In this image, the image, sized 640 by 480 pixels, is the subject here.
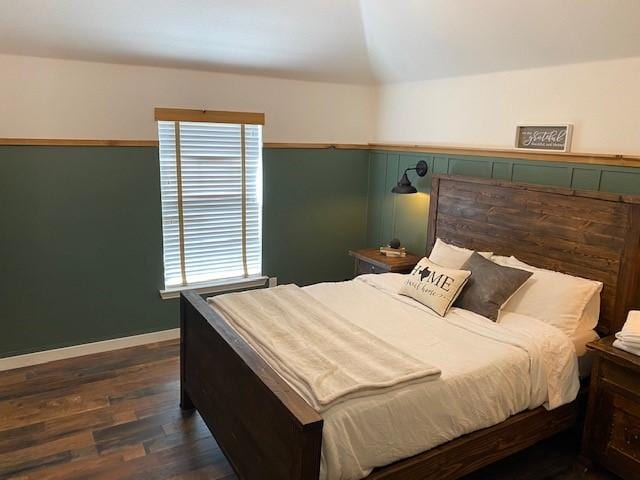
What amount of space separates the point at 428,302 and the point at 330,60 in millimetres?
2253

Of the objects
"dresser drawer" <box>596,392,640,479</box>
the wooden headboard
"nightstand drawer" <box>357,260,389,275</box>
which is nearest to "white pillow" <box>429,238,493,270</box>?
the wooden headboard

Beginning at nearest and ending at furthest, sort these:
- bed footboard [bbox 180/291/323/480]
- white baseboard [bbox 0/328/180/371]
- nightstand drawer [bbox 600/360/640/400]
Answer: bed footboard [bbox 180/291/323/480]
nightstand drawer [bbox 600/360/640/400]
white baseboard [bbox 0/328/180/371]

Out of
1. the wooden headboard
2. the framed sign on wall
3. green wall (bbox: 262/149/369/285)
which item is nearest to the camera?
the wooden headboard

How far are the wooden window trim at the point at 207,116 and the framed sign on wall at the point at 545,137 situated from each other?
6.81 ft

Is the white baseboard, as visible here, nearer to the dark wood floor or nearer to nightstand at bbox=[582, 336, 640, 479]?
the dark wood floor

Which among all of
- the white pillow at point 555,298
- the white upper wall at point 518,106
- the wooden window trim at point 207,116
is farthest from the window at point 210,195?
the white pillow at point 555,298

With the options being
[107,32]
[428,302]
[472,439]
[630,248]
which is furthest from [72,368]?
[630,248]

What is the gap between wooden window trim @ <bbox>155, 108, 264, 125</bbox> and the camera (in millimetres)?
3845

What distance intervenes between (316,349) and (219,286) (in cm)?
211

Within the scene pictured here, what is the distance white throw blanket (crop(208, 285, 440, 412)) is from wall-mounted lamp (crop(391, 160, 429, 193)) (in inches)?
53.6

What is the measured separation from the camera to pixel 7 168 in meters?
3.43

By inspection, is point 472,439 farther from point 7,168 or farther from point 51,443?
point 7,168

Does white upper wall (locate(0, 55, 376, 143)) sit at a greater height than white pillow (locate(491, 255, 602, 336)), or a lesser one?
greater

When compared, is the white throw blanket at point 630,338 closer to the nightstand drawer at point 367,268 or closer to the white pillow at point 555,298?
the white pillow at point 555,298
